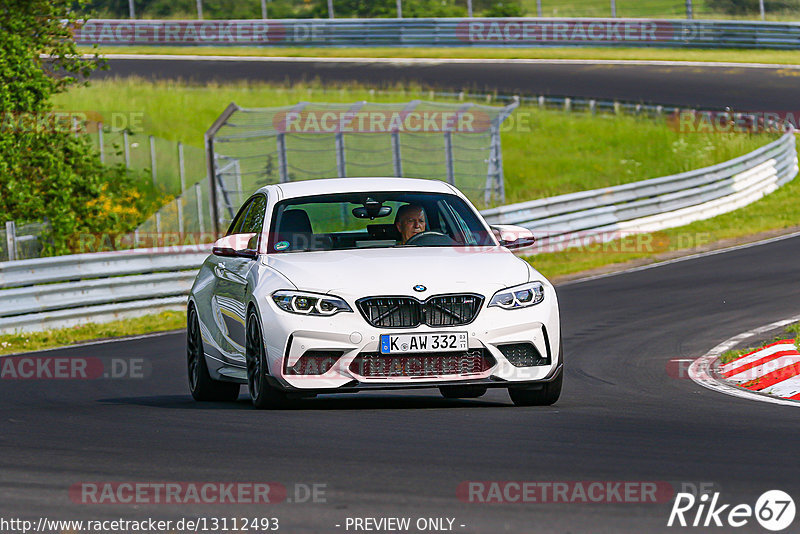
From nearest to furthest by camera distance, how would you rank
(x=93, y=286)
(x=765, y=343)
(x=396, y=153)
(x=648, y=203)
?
(x=765, y=343), (x=93, y=286), (x=396, y=153), (x=648, y=203)

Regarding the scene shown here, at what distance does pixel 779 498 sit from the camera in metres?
5.66

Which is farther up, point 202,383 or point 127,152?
point 202,383

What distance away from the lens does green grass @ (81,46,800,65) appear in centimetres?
4416

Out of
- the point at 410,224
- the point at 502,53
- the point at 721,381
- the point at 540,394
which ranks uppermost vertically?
the point at 410,224

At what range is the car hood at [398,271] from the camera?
336 inches

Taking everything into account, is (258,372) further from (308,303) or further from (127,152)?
(127,152)

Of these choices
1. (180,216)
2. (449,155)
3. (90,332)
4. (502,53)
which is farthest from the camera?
(502,53)

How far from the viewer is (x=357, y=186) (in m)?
10.0

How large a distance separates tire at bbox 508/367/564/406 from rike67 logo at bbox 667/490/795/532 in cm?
323

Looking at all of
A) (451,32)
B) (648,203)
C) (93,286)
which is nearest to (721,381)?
(93,286)

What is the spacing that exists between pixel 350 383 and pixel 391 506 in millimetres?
2862

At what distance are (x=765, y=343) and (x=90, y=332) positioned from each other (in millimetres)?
9236

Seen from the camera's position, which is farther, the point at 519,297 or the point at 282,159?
the point at 282,159

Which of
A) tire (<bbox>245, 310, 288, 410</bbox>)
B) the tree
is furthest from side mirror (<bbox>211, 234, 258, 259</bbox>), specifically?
the tree
